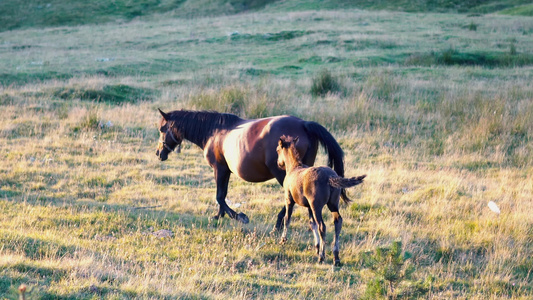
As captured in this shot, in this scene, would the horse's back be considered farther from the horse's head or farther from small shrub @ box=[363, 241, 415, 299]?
small shrub @ box=[363, 241, 415, 299]

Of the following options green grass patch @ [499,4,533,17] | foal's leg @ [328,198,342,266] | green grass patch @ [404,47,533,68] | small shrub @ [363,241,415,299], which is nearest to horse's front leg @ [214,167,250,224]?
foal's leg @ [328,198,342,266]

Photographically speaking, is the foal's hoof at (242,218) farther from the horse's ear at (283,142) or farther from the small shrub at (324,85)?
the small shrub at (324,85)

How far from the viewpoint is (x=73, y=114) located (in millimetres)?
14586

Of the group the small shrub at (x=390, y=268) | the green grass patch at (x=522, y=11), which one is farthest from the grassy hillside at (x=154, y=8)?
the small shrub at (x=390, y=268)

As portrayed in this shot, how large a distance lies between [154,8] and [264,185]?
5946 centimetres

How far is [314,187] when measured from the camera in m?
6.20

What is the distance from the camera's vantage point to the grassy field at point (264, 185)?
231 inches

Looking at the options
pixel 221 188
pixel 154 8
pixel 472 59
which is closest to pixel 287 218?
pixel 221 188

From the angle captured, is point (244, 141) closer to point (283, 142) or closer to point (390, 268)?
point (283, 142)

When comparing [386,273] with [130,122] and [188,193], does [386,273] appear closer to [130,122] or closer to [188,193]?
[188,193]

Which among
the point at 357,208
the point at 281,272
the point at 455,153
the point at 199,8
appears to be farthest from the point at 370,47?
the point at 199,8

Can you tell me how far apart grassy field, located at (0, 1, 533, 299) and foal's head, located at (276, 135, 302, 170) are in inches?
48.9

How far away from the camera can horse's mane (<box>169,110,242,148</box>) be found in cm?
838

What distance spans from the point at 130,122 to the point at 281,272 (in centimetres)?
943
